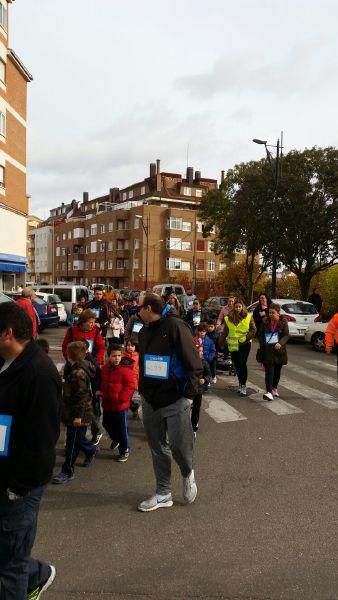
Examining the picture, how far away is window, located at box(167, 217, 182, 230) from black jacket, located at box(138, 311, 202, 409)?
64.2 m

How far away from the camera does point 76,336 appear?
21.2 ft

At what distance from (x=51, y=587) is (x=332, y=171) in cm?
2402

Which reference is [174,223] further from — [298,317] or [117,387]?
[117,387]

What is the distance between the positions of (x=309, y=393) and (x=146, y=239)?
55920mm

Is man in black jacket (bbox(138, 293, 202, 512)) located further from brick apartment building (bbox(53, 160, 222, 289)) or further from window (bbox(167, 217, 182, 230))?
window (bbox(167, 217, 182, 230))

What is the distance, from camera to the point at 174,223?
6775cm

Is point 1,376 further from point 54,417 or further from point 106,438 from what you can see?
point 106,438

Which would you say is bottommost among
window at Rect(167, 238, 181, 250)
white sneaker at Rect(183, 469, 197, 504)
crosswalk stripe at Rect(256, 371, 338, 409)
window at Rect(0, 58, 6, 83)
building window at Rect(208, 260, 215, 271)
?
crosswalk stripe at Rect(256, 371, 338, 409)

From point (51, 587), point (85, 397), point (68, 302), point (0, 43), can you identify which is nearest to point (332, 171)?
point (68, 302)

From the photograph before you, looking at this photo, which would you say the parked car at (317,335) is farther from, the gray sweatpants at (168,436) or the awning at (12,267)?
the awning at (12,267)

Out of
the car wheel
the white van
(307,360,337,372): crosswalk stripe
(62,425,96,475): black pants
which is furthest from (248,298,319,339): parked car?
(62,425,96,475): black pants

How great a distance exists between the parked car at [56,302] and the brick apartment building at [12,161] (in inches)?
310

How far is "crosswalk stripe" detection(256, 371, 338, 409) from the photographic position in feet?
27.2

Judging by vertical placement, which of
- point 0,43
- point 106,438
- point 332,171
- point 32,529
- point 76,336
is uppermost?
point 0,43
